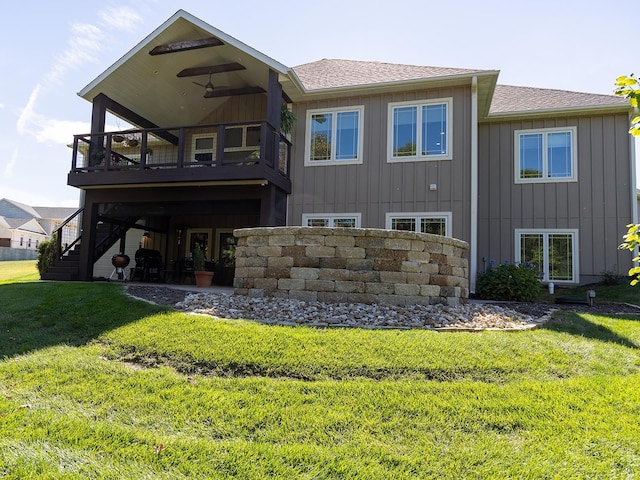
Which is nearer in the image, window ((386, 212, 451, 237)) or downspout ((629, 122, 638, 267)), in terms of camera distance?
window ((386, 212, 451, 237))

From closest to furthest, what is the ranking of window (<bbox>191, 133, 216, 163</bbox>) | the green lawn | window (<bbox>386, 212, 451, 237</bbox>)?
1. the green lawn
2. window (<bbox>386, 212, 451, 237</bbox>)
3. window (<bbox>191, 133, 216, 163</bbox>)

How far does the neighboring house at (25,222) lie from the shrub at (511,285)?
38.8 meters

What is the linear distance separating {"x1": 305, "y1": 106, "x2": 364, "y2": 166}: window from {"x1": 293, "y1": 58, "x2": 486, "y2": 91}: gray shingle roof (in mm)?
653

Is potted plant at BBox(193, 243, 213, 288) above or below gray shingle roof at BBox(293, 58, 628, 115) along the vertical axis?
below

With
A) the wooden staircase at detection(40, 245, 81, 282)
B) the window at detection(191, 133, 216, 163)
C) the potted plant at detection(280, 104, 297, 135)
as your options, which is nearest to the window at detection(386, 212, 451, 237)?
the potted plant at detection(280, 104, 297, 135)

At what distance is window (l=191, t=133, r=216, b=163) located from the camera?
12.9 metres

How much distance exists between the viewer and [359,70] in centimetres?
1139

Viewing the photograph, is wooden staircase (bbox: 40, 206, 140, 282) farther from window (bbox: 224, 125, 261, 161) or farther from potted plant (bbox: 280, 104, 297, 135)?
potted plant (bbox: 280, 104, 297, 135)

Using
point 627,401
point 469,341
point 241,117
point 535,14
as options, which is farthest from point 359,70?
point 627,401

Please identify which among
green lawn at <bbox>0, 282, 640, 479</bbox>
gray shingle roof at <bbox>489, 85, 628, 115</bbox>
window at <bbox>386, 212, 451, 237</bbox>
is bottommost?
green lawn at <bbox>0, 282, 640, 479</bbox>

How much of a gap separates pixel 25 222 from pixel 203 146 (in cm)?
3735

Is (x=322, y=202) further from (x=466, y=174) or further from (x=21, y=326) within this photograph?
(x=21, y=326)

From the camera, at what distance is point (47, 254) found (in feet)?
36.4

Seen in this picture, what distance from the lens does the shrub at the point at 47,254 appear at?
10.9 m
